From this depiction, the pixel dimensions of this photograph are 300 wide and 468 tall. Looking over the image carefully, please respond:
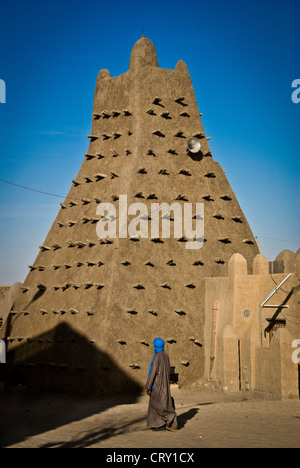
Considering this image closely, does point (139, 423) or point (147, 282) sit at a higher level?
point (147, 282)

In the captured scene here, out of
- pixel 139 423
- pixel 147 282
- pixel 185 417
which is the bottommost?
pixel 139 423

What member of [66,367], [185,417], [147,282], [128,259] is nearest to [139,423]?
[185,417]

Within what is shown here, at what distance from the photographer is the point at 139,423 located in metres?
12.0

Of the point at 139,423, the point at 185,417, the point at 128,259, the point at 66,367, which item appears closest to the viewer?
the point at 139,423

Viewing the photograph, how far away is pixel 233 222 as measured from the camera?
21.6 m

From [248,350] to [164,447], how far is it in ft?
25.9

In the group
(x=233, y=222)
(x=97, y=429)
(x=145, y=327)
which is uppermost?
(x=233, y=222)

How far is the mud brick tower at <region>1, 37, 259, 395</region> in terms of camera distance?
17859 millimetres

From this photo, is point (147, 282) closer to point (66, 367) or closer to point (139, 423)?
point (66, 367)

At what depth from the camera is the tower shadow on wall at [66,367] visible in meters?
17.2

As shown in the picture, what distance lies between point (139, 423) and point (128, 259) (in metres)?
7.46

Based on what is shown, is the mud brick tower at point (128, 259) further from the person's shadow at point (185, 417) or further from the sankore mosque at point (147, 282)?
the person's shadow at point (185, 417)
